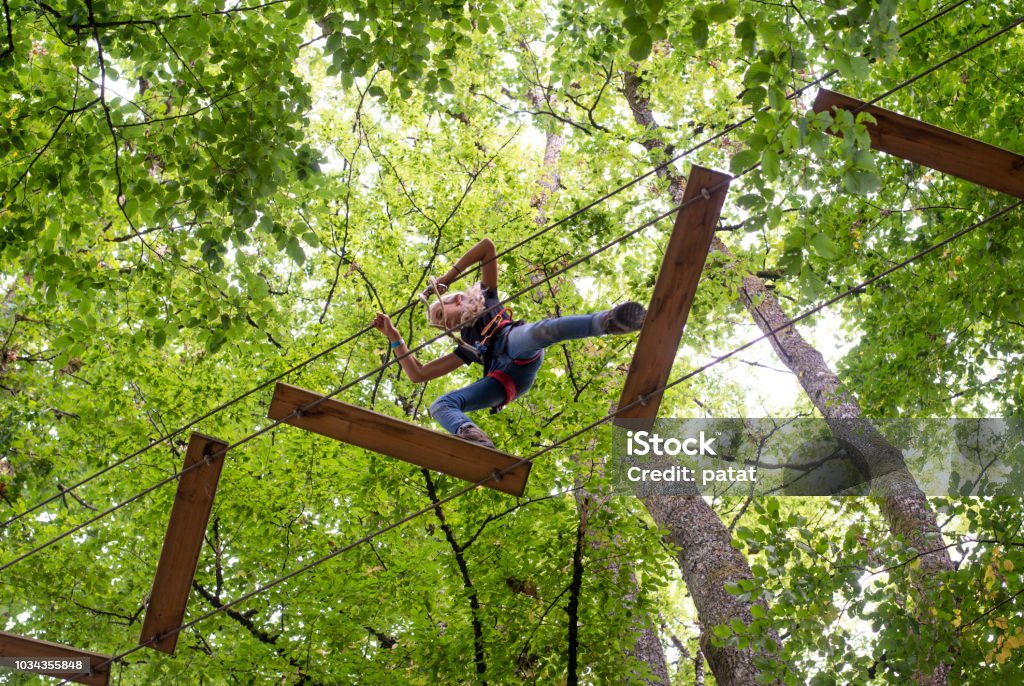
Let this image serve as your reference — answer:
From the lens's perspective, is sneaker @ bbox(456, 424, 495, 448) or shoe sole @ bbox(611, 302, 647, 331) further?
sneaker @ bbox(456, 424, 495, 448)

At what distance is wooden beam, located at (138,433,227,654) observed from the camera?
407cm

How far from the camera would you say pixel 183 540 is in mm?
4180

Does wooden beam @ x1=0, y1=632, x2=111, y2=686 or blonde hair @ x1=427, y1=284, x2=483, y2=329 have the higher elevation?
blonde hair @ x1=427, y1=284, x2=483, y2=329

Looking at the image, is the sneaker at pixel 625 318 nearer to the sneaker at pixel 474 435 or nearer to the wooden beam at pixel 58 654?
the sneaker at pixel 474 435

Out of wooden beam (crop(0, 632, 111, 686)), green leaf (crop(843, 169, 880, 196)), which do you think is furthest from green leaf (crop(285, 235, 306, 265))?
green leaf (crop(843, 169, 880, 196))

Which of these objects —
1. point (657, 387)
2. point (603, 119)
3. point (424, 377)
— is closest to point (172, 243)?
point (424, 377)

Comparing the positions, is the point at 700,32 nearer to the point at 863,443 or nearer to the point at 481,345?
the point at 481,345

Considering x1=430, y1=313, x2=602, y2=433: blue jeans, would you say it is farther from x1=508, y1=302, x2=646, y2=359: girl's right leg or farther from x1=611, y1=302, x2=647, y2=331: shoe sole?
x1=611, y1=302, x2=647, y2=331: shoe sole

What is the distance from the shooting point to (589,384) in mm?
8180

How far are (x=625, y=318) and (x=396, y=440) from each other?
3.78 ft

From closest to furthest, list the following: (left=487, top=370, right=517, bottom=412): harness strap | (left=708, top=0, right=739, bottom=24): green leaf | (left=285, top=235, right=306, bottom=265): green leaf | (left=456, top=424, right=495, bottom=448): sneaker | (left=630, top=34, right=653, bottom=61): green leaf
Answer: (left=708, top=0, right=739, bottom=24): green leaf
(left=630, top=34, right=653, bottom=61): green leaf
(left=456, top=424, right=495, bottom=448): sneaker
(left=487, top=370, right=517, bottom=412): harness strap
(left=285, top=235, right=306, bottom=265): green leaf

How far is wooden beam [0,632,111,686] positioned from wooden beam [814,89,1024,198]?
4395 millimetres

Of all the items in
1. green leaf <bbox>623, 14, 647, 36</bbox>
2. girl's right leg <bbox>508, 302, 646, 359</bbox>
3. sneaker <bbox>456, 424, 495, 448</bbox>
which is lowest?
sneaker <bbox>456, 424, 495, 448</bbox>

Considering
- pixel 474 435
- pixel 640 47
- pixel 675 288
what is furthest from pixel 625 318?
pixel 640 47
